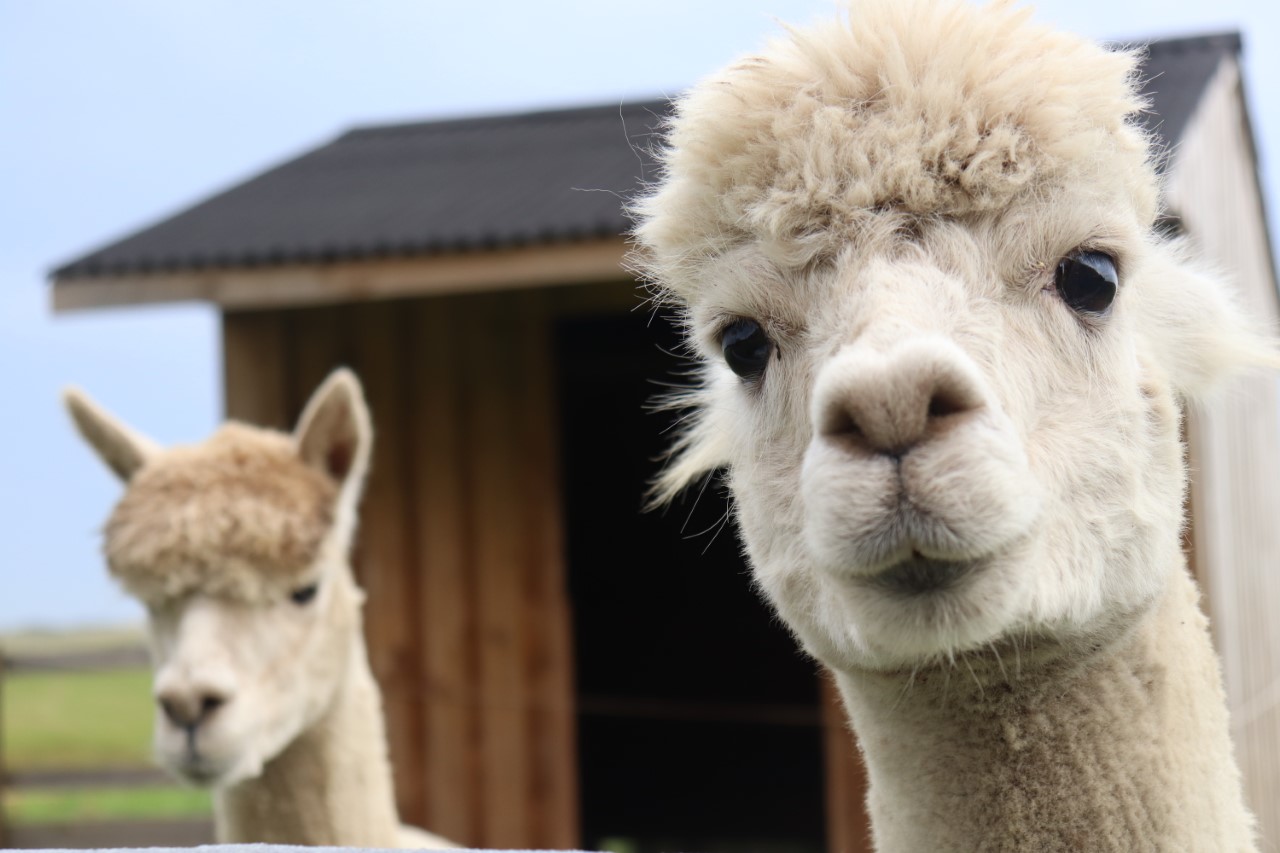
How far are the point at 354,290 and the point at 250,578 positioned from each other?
330cm

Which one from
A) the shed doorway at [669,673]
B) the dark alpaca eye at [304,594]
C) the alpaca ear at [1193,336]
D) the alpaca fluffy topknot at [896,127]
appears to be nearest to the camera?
the alpaca fluffy topknot at [896,127]

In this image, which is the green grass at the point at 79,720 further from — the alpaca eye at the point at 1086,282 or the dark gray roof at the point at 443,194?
the alpaca eye at the point at 1086,282

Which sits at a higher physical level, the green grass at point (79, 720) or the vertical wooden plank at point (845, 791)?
the vertical wooden plank at point (845, 791)

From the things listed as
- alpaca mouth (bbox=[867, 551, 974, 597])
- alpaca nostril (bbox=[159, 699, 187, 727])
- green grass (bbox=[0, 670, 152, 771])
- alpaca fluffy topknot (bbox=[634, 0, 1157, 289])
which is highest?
alpaca fluffy topknot (bbox=[634, 0, 1157, 289])

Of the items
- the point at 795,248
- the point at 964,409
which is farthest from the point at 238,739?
the point at 964,409

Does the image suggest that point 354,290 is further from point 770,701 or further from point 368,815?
point 770,701

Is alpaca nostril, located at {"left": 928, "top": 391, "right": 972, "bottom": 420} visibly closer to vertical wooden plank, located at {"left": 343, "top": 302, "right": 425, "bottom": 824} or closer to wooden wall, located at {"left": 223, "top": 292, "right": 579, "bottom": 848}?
wooden wall, located at {"left": 223, "top": 292, "right": 579, "bottom": 848}

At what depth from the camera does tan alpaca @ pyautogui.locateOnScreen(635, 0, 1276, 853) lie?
1720 millimetres

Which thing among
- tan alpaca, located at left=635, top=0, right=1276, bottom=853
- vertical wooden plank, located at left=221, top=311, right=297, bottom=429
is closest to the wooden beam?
vertical wooden plank, located at left=221, top=311, right=297, bottom=429

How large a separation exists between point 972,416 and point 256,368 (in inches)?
266

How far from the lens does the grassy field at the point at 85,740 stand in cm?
1290

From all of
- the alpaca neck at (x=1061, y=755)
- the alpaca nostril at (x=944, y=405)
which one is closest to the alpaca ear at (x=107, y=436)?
the alpaca neck at (x=1061, y=755)

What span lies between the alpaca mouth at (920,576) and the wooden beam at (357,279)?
175 inches

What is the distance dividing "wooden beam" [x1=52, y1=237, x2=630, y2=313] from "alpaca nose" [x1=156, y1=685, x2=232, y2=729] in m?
3.23
